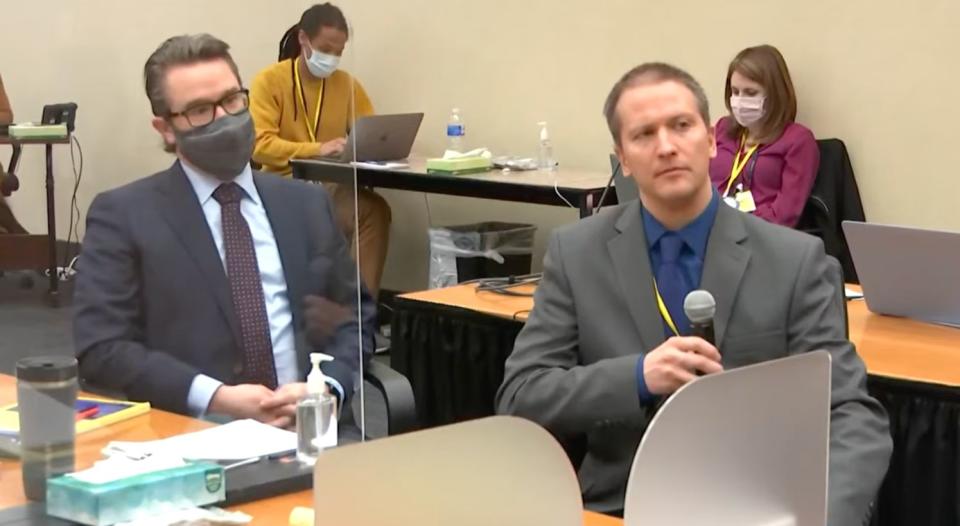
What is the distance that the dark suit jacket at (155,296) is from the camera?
2273 mm

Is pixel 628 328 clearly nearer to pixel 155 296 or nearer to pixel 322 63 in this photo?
pixel 322 63

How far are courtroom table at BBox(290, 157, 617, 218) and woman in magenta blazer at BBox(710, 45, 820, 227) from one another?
562mm

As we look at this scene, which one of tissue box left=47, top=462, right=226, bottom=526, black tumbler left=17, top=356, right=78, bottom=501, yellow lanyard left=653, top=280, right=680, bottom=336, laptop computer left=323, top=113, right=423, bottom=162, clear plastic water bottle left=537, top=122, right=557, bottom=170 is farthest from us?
clear plastic water bottle left=537, top=122, right=557, bottom=170

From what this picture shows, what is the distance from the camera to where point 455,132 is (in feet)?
20.3

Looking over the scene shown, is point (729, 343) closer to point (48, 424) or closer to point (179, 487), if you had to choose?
point (179, 487)

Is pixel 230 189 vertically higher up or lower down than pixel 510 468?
higher up

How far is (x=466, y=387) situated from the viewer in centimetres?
378

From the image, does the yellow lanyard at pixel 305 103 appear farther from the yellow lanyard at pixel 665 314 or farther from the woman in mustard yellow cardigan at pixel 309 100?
the yellow lanyard at pixel 665 314

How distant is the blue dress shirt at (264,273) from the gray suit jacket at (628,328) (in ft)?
1.41

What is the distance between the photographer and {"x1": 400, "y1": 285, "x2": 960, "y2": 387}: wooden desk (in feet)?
8.70

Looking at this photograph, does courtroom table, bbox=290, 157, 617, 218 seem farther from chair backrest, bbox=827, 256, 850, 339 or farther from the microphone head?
the microphone head

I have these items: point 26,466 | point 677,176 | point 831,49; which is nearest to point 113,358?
point 26,466

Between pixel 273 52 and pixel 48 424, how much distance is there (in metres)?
0.90

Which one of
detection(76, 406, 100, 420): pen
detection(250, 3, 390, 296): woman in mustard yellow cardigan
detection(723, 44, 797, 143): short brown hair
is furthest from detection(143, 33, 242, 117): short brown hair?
detection(723, 44, 797, 143): short brown hair
